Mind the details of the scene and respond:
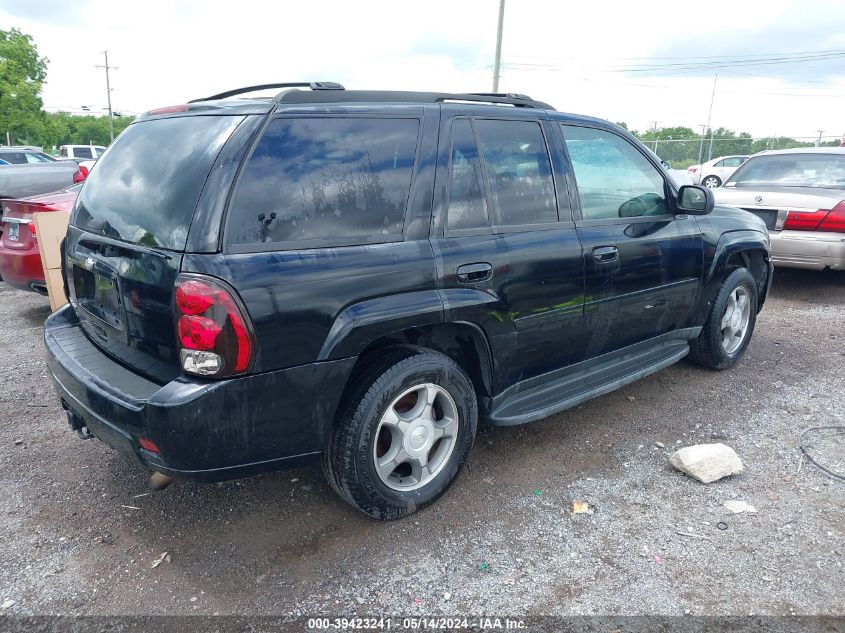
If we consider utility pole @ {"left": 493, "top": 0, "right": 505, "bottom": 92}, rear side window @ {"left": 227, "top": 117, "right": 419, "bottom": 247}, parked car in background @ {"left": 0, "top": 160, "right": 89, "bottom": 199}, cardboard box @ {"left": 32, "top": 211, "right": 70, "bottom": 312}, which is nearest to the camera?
rear side window @ {"left": 227, "top": 117, "right": 419, "bottom": 247}

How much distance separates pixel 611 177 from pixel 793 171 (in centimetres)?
524

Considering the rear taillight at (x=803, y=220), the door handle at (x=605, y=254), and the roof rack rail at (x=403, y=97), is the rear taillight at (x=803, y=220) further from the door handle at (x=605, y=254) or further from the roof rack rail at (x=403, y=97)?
the roof rack rail at (x=403, y=97)

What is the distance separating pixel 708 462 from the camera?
10.9 ft

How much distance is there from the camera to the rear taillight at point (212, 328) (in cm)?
227

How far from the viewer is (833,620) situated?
2342mm

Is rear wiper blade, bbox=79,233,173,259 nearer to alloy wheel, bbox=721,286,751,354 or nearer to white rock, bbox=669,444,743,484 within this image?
white rock, bbox=669,444,743,484

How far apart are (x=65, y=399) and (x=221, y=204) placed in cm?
130

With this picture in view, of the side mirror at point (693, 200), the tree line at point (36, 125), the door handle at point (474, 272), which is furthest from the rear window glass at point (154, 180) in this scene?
the tree line at point (36, 125)

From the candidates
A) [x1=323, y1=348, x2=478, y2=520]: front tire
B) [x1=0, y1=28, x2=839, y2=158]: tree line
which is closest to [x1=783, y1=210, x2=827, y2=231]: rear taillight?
[x1=323, y1=348, x2=478, y2=520]: front tire

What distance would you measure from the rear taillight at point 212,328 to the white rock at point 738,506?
7.87 feet

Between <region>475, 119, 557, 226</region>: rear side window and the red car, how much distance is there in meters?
4.27

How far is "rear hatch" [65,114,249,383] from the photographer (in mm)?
2416

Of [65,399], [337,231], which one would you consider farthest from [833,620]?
[65,399]

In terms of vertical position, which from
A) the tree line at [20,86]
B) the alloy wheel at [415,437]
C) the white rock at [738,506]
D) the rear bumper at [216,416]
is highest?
the tree line at [20,86]
